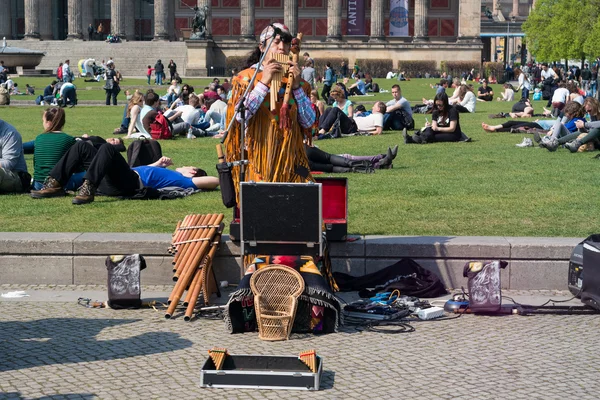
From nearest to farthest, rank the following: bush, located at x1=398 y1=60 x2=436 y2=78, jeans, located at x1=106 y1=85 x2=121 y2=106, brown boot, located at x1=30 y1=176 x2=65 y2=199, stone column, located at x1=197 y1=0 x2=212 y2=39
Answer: brown boot, located at x1=30 y1=176 x2=65 y2=199
jeans, located at x1=106 y1=85 x2=121 y2=106
bush, located at x1=398 y1=60 x2=436 y2=78
stone column, located at x1=197 y1=0 x2=212 y2=39

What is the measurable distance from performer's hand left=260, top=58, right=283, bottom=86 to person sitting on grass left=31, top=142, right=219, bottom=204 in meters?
3.89

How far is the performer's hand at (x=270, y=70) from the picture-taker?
29.6 ft

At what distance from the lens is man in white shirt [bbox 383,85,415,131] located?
24203 millimetres

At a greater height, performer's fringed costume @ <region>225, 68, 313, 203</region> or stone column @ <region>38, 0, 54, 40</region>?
stone column @ <region>38, 0, 54, 40</region>

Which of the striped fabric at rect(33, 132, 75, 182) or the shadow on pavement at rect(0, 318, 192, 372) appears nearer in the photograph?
the shadow on pavement at rect(0, 318, 192, 372)

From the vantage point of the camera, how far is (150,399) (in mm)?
6727

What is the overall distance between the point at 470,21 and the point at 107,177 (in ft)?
221

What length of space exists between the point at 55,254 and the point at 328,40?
6879 cm

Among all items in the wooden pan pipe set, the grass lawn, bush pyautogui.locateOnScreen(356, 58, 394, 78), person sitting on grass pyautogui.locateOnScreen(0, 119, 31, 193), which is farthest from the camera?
bush pyautogui.locateOnScreen(356, 58, 394, 78)

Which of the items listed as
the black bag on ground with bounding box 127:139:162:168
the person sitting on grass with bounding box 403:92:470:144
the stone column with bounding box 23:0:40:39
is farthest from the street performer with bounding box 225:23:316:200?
the stone column with bounding box 23:0:40:39

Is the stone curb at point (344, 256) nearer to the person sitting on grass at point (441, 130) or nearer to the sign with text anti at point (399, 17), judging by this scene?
the person sitting on grass at point (441, 130)

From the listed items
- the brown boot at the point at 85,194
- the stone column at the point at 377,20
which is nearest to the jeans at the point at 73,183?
the brown boot at the point at 85,194

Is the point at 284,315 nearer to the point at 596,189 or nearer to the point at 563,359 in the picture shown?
the point at 563,359

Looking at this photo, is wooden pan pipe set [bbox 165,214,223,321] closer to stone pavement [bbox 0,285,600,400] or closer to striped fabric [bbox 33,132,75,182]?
stone pavement [bbox 0,285,600,400]
